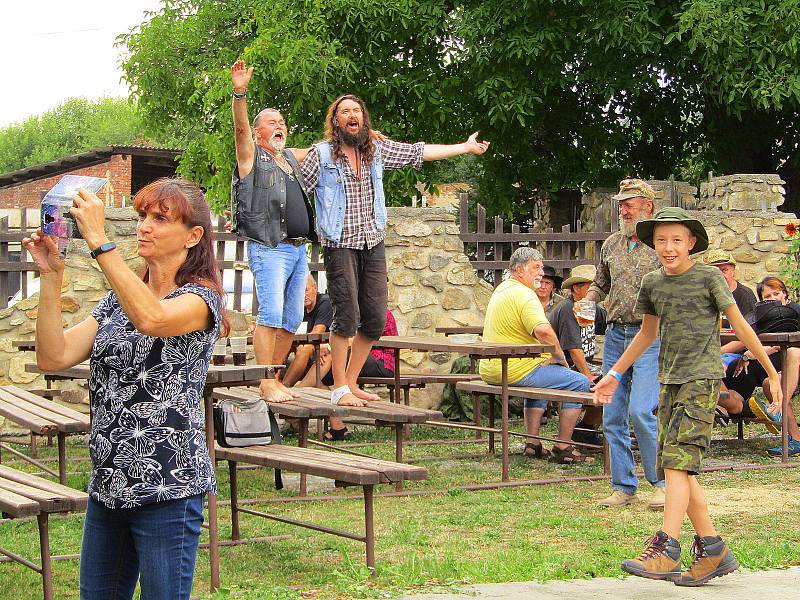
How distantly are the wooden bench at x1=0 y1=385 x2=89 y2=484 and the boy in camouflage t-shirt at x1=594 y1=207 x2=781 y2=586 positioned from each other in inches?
105

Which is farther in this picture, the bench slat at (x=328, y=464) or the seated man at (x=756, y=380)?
the seated man at (x=756, y=380)

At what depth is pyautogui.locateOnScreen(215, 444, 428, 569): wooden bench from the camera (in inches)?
201

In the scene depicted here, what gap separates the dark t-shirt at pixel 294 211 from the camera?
6598mm

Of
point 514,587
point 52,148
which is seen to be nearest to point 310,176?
Answer: point 514,587

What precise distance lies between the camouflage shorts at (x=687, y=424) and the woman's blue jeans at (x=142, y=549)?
2.65 metres

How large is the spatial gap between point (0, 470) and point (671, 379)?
284 cm

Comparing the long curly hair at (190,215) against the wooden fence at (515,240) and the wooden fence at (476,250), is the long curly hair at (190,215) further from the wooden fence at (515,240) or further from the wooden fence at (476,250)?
the wooden fence at (515,240)

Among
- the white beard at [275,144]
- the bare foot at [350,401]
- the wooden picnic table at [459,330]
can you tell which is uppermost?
the white beard at [275,144]

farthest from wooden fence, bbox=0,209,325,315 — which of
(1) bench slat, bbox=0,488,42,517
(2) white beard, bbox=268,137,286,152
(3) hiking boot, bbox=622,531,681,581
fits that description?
(1) bench slat, bbox=0,488,42,517

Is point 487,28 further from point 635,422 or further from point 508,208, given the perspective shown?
point 635,422

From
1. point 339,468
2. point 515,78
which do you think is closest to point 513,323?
point 339,468

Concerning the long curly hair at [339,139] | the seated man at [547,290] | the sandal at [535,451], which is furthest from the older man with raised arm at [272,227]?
the seated man at [547,290]

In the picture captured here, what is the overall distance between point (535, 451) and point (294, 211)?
133 inches

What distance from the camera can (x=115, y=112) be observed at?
8844cm
